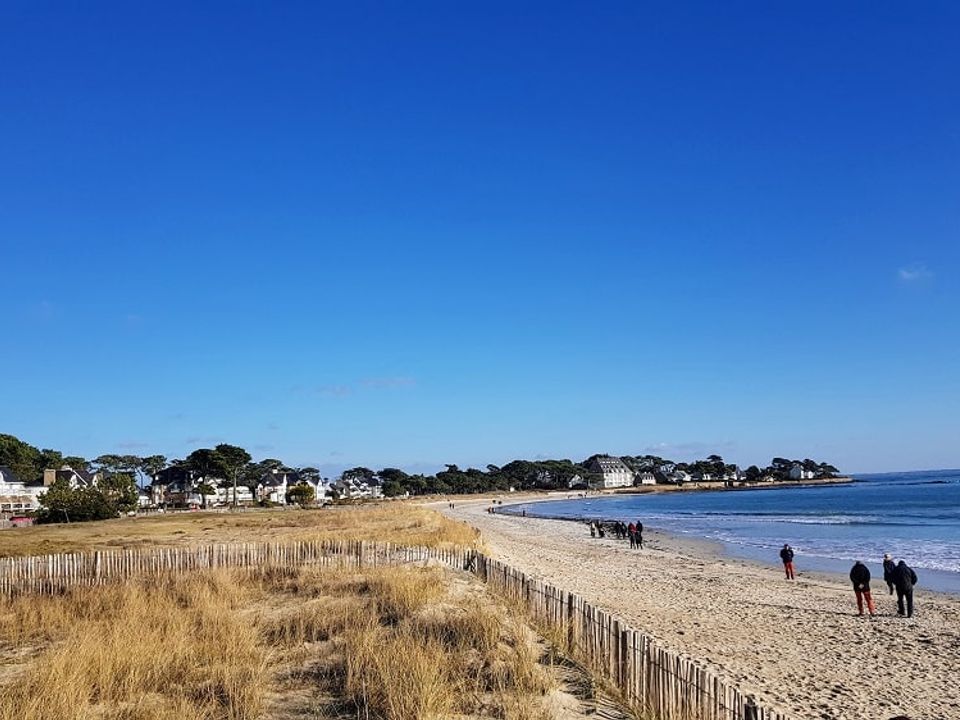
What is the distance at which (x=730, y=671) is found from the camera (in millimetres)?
14516

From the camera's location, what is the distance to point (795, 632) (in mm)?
18875

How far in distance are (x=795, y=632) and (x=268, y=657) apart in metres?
13.3

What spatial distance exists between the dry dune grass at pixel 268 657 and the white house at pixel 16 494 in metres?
68.9

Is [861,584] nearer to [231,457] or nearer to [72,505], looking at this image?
[72,505]

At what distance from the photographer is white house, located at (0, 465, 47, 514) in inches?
3031

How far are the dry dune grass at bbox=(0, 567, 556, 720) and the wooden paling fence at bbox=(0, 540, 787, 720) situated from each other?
27.6 inches

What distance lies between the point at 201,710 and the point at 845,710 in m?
9.81

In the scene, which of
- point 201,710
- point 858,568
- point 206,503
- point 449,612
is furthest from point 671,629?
point 206,503

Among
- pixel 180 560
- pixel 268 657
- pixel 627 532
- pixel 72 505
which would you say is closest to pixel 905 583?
pixel 268 657

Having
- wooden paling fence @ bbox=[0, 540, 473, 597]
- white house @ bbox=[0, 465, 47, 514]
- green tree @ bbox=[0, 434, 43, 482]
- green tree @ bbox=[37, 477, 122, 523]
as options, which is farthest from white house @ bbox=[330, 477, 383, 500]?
wooden paling fence @ bbox=[0, 540, 473, 597]

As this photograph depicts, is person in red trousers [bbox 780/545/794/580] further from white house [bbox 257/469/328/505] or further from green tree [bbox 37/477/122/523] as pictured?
white house [bbox 257/469/328/505]

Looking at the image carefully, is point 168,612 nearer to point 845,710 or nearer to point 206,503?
point 845,710

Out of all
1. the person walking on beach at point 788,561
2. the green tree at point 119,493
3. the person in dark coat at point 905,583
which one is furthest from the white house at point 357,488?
the person in dark coat at point 905,583

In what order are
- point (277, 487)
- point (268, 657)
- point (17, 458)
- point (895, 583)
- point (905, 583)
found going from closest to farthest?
point (268, 657) < point (905, 583) < point (895, 583) < point (17, 458) < point (277, 487)
